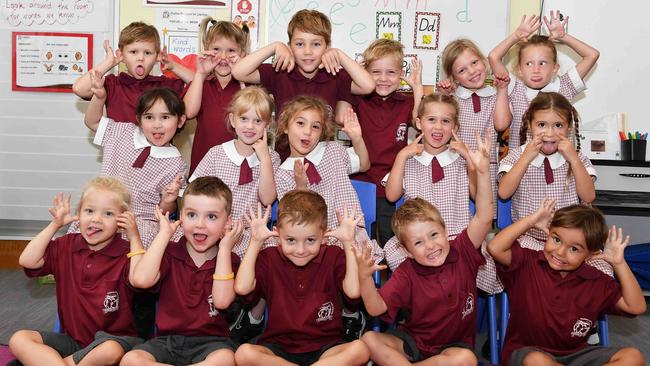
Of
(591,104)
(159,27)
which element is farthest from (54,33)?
(591,104)

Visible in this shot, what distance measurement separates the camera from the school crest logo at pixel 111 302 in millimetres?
2346

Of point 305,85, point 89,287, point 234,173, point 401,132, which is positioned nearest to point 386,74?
point 401,132

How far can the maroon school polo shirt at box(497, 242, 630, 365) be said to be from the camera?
2361 millimetres

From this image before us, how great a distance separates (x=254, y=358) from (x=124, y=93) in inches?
62.9

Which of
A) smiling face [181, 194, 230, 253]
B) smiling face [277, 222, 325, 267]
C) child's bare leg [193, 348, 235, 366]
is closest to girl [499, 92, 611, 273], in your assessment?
smiling face [277, 222, 325, 267]

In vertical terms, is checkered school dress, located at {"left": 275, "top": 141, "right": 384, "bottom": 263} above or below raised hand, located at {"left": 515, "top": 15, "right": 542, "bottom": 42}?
below

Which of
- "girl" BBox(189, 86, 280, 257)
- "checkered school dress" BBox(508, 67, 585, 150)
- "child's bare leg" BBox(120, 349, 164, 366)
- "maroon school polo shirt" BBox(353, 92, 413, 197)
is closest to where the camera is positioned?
"child's bare leg" BBox(120, 349, 164, 366)

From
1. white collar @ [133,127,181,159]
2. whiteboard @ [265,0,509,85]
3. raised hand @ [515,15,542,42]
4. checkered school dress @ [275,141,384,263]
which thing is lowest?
checkered school dress @ [275,141,384,263]

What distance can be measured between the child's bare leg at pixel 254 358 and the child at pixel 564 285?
83cm

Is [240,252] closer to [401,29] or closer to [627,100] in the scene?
[401,29]

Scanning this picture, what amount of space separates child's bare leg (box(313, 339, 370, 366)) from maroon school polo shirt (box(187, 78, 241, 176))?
4.18 feet

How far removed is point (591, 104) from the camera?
3.88 m

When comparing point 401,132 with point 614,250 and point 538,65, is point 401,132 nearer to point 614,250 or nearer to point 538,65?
point 538,65

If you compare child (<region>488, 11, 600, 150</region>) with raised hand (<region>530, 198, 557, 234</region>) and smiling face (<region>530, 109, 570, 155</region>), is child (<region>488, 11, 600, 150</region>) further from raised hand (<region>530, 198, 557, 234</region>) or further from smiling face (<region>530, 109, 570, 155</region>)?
raised hand (<region>530, 198, 557, 234</region>)
